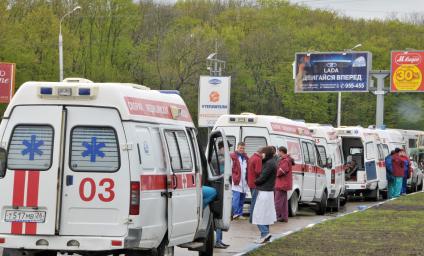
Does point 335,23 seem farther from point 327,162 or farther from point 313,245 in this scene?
point 313,245

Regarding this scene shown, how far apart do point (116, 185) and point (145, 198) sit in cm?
37

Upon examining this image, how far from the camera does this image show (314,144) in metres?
25.8

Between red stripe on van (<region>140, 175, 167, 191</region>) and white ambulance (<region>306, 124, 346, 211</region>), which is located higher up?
red stripe on van (<region>140, 175, 167, 191</region>)

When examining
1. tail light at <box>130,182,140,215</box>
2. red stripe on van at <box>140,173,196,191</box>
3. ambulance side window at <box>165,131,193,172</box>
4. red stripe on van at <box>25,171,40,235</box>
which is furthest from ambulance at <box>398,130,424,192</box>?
red stripe on van at <box>25,171,40,235</box>

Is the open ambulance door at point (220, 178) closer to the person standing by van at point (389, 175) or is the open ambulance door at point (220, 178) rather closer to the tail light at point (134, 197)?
the tail light at point (134, 197)

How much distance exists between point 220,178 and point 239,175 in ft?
21.2

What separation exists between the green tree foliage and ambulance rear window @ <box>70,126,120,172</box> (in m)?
55.3

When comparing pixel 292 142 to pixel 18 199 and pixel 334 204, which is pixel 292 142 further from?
pixel 18 199

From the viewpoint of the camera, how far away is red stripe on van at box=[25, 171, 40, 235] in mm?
10328

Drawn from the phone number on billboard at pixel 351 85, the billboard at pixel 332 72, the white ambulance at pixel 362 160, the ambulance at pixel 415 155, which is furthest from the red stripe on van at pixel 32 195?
the phone number on billboard at pixel 351 85

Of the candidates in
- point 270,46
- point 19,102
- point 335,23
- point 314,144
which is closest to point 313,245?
point 19,102

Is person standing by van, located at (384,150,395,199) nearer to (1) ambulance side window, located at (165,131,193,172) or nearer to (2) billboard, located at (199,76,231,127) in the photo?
(2) billboard, located at (199,76,231,127)

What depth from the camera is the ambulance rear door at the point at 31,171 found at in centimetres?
1034

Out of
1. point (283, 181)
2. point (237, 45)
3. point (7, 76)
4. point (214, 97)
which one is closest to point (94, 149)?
point (283, 181)
